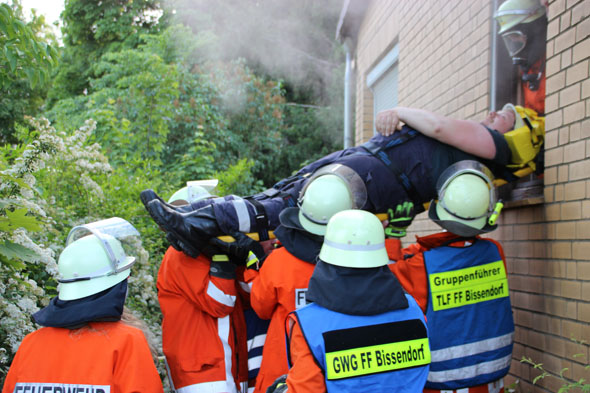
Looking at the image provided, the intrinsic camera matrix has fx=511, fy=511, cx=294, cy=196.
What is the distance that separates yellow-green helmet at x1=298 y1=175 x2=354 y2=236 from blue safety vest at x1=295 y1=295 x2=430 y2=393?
2.60 feet

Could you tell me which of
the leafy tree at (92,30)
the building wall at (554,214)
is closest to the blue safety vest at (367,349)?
the building wall at (554,214)

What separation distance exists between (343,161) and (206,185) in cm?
126

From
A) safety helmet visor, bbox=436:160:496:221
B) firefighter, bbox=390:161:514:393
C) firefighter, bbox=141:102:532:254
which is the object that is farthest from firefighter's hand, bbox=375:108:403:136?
firefighter, bbox=390:161:514:393

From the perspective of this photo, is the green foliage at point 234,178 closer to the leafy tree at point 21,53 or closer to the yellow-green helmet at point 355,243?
the leafy tree at point 21,53

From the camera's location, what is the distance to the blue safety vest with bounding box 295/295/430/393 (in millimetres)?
2025

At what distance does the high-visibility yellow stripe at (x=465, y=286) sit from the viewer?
115 inches

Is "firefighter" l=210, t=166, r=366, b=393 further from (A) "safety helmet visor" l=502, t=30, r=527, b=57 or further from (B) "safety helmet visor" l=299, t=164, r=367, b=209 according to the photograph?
(A) "safety helmet visor" l=502, t=30, r=527, b=57

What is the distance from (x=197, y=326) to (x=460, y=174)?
1.89m

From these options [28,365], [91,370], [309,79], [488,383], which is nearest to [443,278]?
[488,383]

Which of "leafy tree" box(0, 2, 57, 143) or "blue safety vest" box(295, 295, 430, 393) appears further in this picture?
"leafy tree" box(0, 2, 57, 143)

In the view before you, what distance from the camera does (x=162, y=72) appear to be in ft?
30.2

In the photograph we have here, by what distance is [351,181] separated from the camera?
3.24 m

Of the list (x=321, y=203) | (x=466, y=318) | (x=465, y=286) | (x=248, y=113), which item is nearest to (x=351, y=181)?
(x=321, y=203)

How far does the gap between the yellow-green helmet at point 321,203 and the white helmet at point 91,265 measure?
98 centimetres
